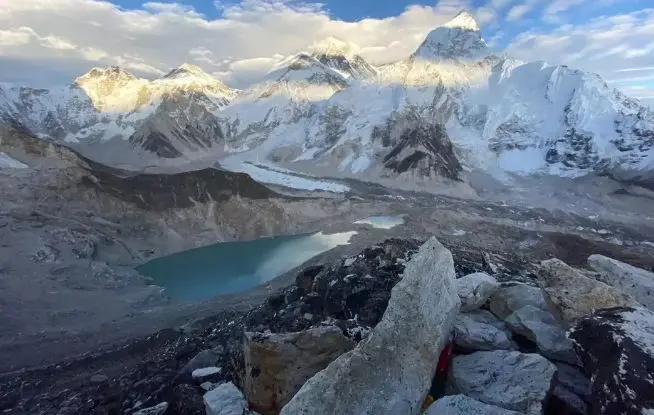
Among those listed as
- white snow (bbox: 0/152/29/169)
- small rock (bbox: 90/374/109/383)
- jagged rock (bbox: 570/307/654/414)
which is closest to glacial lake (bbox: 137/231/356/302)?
small rock (bbox: 90/374/109/383)

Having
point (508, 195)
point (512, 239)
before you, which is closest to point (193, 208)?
point (512, 239)

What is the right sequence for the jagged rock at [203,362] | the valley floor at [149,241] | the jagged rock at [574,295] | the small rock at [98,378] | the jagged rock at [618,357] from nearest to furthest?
the jagged rock at [618,357], the jagged rock at [574,295], the jagged rock at [203,362], the small rock at [98,378], the valley floor at [149,241]

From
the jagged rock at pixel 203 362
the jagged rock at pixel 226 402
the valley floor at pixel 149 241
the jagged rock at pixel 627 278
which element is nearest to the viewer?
the jagged rock at pixel 226 402

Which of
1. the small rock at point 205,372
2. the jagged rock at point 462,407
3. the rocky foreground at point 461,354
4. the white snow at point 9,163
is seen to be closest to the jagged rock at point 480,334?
the rocky foreground at point 461,354

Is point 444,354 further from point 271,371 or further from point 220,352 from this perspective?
point 220,352

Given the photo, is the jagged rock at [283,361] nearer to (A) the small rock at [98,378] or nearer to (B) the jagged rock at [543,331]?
(B) the jagged rock at [543,331]

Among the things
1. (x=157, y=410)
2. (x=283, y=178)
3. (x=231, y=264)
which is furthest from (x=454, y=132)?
(x=157, y=410)
